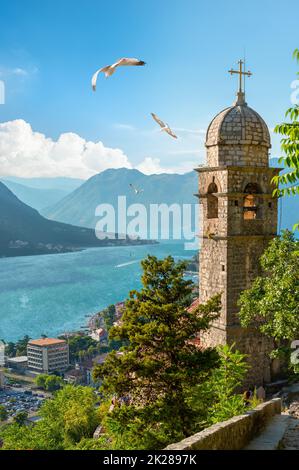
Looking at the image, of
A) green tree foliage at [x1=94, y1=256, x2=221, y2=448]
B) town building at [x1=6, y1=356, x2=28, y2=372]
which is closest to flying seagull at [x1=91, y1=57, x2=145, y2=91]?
green tree foliage at [x1=94, y1=256, x2=221, y2=448]

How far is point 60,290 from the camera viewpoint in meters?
134

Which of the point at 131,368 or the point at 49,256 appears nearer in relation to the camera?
the point at 131,368

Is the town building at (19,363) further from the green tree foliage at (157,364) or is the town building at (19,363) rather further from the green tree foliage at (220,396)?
the green tree foliage at (157,364)

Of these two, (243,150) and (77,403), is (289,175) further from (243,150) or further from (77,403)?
(77,403)

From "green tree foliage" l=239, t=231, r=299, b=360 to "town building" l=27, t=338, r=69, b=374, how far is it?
69313mm

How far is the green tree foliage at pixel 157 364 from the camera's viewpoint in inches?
347

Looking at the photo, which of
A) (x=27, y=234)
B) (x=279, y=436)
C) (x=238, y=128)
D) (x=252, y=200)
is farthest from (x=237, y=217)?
(x=27, y=234)

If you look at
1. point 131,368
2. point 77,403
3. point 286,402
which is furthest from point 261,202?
point 77,403

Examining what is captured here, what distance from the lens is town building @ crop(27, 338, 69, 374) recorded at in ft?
263

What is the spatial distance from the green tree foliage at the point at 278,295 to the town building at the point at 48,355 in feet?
227

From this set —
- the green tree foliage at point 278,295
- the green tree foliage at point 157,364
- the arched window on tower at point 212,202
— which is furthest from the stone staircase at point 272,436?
the arched window on tower at point 212,202

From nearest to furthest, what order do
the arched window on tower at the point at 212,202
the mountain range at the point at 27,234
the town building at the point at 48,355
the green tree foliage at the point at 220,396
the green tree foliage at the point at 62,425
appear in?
the green tree foliage at the point at 220,396, the arched window on tower at the point at 212,202, the green tree foliage at the point at 62,425, the town building at the point at 48,355, the mountain range at the point at 27,234

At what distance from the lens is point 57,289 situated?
135 meters

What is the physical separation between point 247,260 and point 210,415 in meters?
7.09
